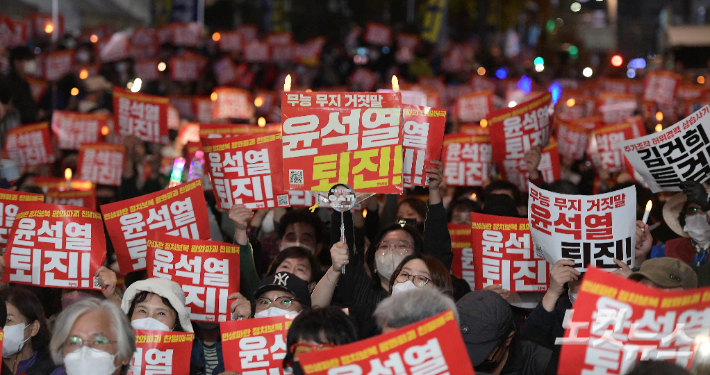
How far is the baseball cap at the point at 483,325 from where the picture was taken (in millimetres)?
3625

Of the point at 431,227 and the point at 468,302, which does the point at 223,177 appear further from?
the point at 468,302

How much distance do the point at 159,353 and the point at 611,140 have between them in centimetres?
594

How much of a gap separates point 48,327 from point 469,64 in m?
21.8

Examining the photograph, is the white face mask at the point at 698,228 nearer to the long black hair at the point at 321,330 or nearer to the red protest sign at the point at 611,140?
the long black hair at the point at 321,330

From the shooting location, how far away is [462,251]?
5910mm

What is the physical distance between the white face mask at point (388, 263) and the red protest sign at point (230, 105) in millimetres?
7637

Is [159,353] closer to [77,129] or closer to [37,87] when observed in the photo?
[77,129]

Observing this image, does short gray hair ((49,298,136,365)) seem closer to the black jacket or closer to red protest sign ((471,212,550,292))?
the black jacket

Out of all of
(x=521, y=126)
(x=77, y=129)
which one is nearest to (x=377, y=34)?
(x=77, y=129)

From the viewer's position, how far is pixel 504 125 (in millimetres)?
6895

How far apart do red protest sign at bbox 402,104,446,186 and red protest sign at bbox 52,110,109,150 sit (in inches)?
222

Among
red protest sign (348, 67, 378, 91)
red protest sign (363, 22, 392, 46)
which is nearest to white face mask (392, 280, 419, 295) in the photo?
red protest sign (348, 67, 378, 91)

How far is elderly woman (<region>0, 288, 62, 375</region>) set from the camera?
4156mm

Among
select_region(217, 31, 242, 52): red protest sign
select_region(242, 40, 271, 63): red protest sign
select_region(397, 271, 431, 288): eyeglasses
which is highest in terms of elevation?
select_region(217, 31, 242, 52): red protest sign
